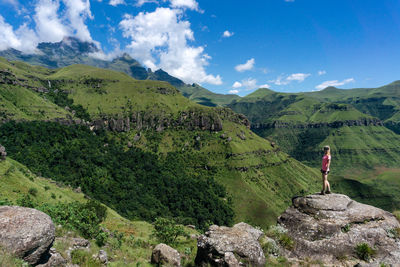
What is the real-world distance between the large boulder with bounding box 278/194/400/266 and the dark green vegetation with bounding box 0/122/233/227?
90.9m

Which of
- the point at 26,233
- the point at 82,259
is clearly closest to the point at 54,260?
the point at 82,259

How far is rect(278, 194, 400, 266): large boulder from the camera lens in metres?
12.9

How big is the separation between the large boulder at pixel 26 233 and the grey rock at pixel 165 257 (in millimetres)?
7061

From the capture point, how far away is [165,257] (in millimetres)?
14445

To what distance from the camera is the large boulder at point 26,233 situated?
892cm

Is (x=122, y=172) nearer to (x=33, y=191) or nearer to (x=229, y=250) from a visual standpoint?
(x=33, y=191)

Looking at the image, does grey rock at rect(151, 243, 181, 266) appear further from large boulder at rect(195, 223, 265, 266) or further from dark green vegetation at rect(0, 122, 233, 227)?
dark green vegetation at rect(0, 122, 233, 227)

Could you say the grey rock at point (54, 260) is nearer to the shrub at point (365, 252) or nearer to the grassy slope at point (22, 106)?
the shrub at point (365, 252)

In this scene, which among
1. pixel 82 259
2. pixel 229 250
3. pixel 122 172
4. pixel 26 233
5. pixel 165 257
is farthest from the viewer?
pixel 122 172

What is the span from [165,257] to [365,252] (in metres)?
12.9

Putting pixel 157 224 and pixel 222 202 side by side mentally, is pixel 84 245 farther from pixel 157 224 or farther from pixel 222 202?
pixel 222 202

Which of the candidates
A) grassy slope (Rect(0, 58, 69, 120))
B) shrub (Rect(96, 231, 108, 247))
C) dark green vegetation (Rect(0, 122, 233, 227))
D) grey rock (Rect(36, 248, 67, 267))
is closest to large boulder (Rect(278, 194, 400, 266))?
grey rock (Rect(36, 248, 67, 267))

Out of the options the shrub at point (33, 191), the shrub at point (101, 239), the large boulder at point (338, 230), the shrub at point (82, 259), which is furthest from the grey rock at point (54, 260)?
the shrub at point (33, 191)

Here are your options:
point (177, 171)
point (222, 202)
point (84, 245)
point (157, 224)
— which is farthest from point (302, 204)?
point (177, 171)
